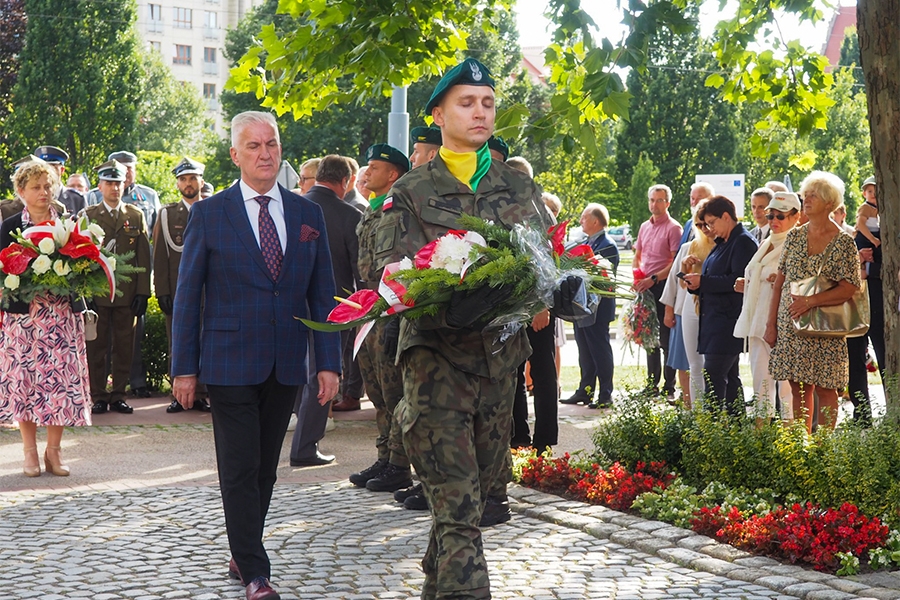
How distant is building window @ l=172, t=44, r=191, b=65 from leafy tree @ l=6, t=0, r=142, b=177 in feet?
201

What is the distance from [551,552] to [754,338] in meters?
4.24

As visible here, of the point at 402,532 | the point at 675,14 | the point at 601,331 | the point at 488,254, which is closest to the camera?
the point at 488,254

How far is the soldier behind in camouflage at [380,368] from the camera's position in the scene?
7949mm

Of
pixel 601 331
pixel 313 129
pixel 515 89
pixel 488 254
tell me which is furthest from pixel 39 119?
pixel 488 254

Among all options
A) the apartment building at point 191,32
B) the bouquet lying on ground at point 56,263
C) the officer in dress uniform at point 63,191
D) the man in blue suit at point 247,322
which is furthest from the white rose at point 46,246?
the apartment building at point 191,32

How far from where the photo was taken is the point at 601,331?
12.9 m

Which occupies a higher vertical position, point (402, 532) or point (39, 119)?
point (39, 119)

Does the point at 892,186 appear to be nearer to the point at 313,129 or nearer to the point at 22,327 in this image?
the point at 22,327

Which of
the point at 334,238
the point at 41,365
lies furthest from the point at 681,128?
the point at 41,365

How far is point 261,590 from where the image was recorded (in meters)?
5.41

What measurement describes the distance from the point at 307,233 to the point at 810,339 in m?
4.83

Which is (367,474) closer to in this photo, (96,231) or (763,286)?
(96,231)

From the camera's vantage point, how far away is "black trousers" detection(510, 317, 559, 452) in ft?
28.6

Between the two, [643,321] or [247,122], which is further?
[643,321]
